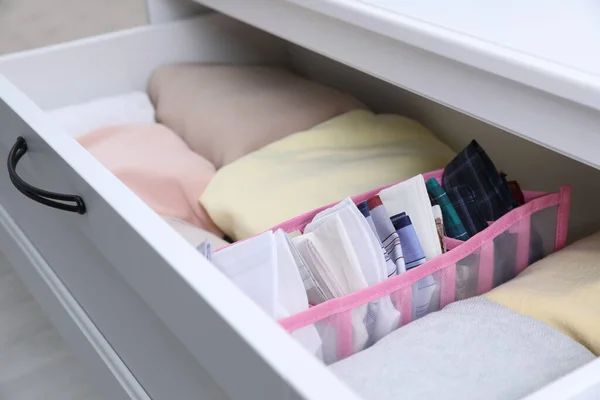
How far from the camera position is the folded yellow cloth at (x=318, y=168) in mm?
823

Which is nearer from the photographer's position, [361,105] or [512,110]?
[512,110]

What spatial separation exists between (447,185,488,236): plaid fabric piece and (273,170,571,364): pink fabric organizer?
45 mm

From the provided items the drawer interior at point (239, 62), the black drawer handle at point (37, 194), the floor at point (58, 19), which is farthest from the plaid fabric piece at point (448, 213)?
the floor at point (58, 19)

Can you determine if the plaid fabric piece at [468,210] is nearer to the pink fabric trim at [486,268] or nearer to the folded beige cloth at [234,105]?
the pink fabric trim at [486,268]

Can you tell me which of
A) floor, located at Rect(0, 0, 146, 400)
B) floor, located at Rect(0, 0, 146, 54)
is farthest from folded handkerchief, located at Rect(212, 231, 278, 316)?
Answer: floor, located at Rect(0, 0, 146, 54)

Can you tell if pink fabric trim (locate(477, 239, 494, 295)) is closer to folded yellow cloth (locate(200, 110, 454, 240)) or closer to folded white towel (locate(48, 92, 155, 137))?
folded yellow cloth (locate(200, 110, 454, 240))

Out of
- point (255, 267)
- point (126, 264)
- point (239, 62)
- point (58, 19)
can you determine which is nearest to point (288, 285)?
point (255, 267)

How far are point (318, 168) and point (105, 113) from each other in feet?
1.41

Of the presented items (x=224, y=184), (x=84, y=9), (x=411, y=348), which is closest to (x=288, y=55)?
(x=224, y=184)

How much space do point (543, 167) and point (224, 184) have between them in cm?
43

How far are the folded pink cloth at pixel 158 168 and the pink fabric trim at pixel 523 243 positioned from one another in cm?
40

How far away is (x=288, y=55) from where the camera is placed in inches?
53.6

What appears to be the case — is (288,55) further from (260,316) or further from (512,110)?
(260,316)

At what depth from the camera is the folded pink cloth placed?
0.91 meters
